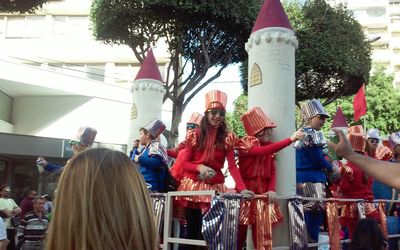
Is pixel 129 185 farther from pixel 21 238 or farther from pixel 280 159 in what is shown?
pixel 21 238

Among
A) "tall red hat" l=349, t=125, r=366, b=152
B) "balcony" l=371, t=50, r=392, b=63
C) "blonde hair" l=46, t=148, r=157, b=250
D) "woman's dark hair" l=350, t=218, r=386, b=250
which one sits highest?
"balcony" l=371, t=50, r=392, b=63

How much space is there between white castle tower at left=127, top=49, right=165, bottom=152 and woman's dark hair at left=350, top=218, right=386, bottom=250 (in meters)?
6.31

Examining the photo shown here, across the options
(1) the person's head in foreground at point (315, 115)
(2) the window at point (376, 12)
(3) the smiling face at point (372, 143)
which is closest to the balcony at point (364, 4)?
(2) the window at point (376, 12)

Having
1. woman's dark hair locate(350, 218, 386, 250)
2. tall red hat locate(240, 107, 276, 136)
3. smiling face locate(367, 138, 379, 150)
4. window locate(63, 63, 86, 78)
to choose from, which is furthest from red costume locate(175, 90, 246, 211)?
window locate(63, 63, 86, 78)

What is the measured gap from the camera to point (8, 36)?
77.0 feet

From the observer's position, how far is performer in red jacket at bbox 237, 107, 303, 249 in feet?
15.1

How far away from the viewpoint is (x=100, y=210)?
1.22 meters

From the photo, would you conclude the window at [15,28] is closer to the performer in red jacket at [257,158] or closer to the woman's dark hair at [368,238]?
the performer in red jacket at [257,158]

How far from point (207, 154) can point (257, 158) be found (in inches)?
22.1

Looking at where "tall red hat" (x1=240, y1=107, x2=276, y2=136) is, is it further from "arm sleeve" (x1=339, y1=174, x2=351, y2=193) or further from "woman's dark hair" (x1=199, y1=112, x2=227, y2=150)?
"arm sleeve" (x1=339, y1=174, x2=351, y2=193)

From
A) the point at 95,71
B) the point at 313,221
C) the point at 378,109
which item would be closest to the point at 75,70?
the point at 95,71

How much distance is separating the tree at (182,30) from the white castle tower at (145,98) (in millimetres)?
3064

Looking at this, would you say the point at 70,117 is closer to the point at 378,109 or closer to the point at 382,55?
the point at 378,109

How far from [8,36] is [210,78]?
14.1 meters
